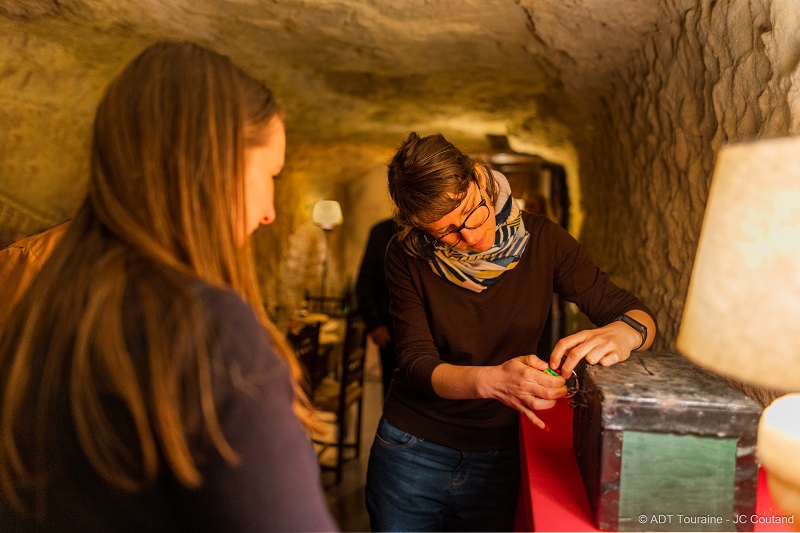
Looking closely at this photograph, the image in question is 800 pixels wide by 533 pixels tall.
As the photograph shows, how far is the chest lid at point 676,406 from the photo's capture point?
946 millimetres

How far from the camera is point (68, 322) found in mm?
671

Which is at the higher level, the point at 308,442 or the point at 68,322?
the point at 68,322

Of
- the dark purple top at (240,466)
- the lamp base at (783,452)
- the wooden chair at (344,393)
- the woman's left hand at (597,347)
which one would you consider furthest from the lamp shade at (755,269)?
the wooden chair at (344,393)

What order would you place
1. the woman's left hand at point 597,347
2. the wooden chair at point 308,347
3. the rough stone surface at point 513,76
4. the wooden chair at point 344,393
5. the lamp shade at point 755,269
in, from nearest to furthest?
the lamp shade at point 755,269
the woman's left hand at point 597,347
the rough stone surface at point 513,76
the wooden chair at point 308,347
the wooden chair at point 344,393

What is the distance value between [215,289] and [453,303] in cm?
102

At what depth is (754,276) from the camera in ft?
2.53

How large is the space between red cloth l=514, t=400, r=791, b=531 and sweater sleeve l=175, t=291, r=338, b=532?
0.52m

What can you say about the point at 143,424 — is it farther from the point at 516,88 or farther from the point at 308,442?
the point at 516,88

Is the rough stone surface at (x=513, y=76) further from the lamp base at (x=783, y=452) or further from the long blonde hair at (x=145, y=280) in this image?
the long blonde hair at (x=145, y=280)

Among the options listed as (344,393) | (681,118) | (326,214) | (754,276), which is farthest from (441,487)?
Answer: (326,214)

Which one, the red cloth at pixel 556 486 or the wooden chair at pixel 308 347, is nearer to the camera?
the red cloth at pixel 556 486

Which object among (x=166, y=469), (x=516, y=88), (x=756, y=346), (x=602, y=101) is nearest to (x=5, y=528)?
(x=166, y=469)

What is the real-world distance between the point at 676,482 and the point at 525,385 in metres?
0.35

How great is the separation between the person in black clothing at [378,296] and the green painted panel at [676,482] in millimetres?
1992
